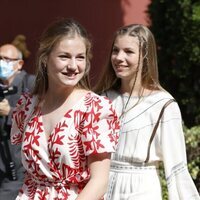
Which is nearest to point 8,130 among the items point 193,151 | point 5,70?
point 5,70

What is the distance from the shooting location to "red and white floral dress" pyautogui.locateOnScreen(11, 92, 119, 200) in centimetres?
270

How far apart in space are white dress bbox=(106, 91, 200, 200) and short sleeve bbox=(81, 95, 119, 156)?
34.7 inches

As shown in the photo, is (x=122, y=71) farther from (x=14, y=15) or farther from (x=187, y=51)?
(x=14, y=15)

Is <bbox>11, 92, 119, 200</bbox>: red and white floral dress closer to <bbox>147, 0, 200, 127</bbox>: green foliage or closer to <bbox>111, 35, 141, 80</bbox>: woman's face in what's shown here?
<bbox>111, 35, 141, 80</bbox>: woman's face

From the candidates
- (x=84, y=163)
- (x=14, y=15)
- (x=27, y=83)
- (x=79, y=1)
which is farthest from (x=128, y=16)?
(x=84, y=163)

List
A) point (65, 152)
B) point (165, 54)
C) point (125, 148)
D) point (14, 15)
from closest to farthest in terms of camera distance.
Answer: point (65, 152)
point (125, 148)
point (165, 54)
point (14, 15)

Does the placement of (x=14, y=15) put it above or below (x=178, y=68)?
above

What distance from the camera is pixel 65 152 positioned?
2697 millimetres

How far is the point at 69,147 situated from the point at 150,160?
3.43 feet

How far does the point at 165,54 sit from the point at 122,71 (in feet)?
9.84

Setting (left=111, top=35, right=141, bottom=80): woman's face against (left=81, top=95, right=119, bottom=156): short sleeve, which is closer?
(left=81, top=95, right=119, bottom=156): short sleeve

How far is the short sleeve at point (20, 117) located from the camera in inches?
118

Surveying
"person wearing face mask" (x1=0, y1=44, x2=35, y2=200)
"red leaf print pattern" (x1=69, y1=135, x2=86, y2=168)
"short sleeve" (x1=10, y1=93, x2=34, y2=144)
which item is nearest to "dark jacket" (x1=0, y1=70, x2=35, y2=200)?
"person wearing face mask" (x1=0, y1=44, x2=35, y2=200)

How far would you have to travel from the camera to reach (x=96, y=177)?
265 cm
